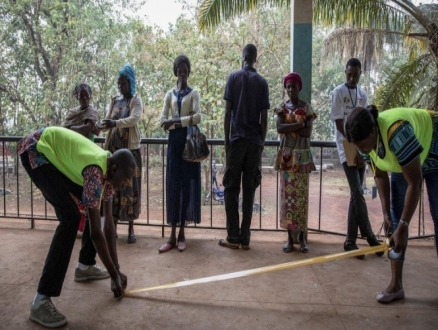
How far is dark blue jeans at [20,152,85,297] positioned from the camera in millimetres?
2531

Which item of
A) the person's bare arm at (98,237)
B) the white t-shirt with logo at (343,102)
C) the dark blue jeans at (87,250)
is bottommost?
the dark blue jeans at (87,250)

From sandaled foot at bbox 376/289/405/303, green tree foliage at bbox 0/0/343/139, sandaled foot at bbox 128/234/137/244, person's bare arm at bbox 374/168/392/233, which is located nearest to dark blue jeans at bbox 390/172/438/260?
person's bare arm at bbox 374/168/392/233

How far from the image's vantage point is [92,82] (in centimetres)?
920

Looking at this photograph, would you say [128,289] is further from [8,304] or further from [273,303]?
[273,303]

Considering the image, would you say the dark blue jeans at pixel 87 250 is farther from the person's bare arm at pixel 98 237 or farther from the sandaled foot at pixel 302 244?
the sandaled foot at pixel 302 244

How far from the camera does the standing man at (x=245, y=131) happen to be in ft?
12.9

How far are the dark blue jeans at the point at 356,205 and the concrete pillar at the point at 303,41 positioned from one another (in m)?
0.92

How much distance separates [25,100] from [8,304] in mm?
7685

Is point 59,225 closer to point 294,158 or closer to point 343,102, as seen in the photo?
point 294,158

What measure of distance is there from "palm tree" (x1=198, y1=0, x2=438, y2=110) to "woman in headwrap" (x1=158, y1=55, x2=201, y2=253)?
83.5 inches

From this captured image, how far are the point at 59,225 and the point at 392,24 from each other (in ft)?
21.8

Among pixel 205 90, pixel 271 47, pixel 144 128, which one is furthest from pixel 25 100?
pixel 271 47

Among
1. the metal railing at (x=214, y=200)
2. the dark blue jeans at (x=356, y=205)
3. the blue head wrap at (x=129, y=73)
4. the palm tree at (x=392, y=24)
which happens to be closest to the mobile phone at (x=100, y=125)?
the blue head wrap at (x=129, y=73)

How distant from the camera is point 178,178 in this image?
161 inches
